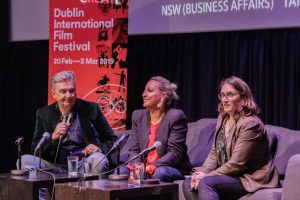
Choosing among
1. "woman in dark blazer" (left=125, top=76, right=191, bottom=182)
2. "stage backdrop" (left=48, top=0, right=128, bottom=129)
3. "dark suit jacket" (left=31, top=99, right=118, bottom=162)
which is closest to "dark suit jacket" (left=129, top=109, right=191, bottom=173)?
"woman in dark blazer" (left=125, top=76, right=191, bottom=182)

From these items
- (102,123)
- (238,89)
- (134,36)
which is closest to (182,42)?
(134,36)

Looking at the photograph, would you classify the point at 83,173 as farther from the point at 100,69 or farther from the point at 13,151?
the point at 13,151

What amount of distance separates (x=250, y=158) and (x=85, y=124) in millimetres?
1446

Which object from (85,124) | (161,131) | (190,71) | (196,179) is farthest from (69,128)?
(190,71)

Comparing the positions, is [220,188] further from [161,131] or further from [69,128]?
[69,128]

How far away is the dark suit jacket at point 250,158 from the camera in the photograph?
4.36m

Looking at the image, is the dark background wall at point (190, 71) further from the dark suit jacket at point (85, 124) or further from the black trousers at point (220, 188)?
the black trousers at point (220, 188)

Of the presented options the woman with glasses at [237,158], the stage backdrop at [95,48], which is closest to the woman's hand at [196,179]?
the woman with glasses at [237,158]

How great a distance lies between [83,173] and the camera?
454 cm

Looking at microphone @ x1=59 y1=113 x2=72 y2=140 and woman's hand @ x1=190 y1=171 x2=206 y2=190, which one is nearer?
woman's hand @ x1=190 y1=171 x2=206 y2=190

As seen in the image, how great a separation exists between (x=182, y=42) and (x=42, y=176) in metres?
2.71

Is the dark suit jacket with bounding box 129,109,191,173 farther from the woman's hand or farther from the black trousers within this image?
the black trousers

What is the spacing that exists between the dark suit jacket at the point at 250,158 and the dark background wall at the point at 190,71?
1.59m

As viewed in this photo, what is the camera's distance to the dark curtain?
597 cm
